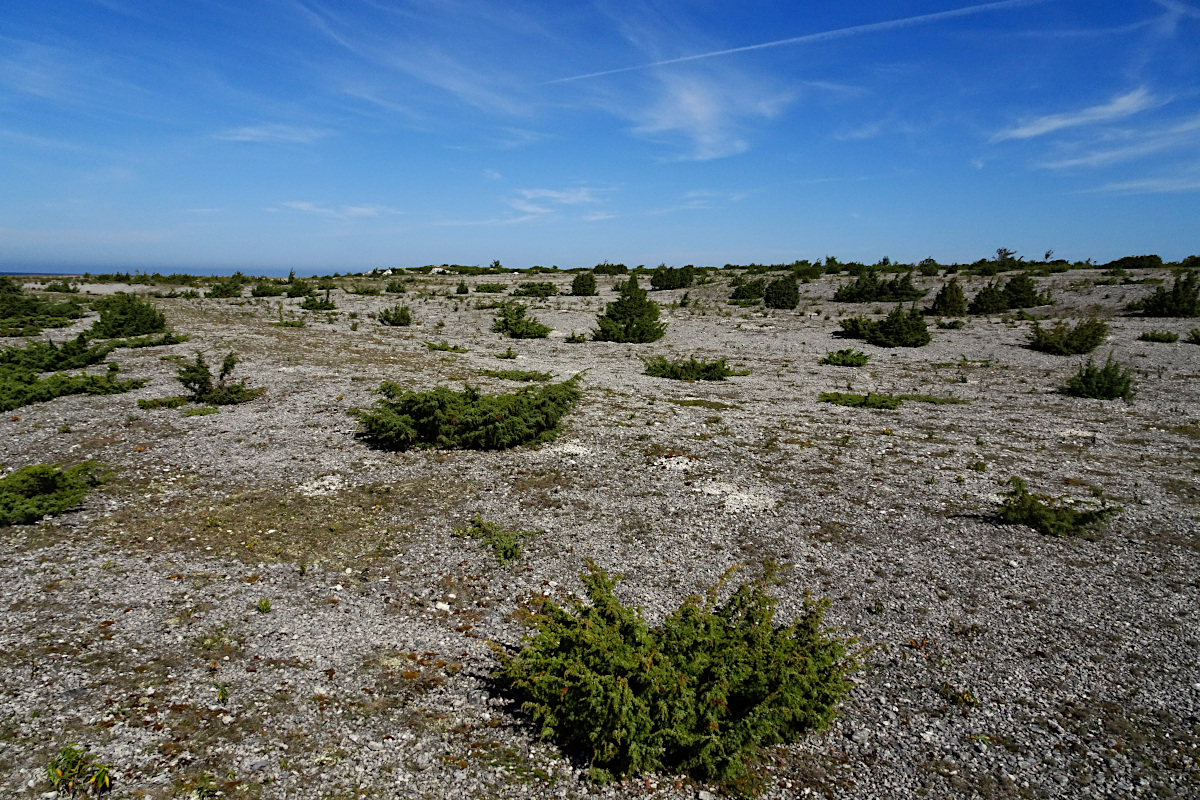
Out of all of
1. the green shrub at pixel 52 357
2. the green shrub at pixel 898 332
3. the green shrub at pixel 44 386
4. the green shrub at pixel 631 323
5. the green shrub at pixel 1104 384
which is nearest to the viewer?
the green shrub at pixel 44 386

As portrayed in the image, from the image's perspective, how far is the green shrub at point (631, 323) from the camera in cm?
2868

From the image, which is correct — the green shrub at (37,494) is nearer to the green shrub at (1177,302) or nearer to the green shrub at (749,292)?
the green shrub at (749,292)

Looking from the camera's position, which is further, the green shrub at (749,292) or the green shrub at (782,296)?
the green shrub at (749,292)

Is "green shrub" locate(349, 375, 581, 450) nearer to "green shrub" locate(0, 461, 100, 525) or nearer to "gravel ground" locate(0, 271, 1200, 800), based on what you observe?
"gravel ground" locate(0, 271, 1200, 800)

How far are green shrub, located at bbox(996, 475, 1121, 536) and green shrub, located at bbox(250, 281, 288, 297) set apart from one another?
4452 cm

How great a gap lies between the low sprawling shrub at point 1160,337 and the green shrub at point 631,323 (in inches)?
840

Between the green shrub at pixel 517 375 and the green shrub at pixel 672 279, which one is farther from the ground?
the green shrub at pixel 672 279

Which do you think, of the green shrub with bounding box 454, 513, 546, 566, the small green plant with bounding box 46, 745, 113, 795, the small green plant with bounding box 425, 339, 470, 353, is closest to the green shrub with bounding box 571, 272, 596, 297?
the small green plant with bounding box 425, 339, 470, 353

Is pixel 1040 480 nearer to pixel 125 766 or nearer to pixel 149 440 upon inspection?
pixel 125 766

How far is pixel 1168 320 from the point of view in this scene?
29.9 metres

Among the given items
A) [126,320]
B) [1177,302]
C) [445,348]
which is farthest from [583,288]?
[1177,302]

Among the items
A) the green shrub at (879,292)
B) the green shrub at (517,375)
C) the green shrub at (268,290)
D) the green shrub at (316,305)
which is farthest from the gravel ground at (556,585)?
the green shrub at (268,290)

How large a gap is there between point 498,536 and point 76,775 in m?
4.90

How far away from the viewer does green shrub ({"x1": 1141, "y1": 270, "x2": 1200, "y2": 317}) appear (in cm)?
2998
